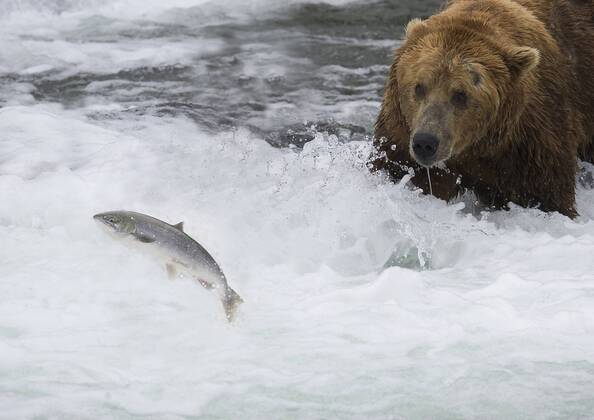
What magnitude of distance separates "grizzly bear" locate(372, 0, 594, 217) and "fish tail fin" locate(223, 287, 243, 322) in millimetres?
1335

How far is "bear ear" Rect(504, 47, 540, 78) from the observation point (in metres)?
5.56

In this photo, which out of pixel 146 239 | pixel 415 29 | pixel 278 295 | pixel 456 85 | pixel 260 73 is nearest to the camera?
pixel 146 239

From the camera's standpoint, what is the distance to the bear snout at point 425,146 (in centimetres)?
536

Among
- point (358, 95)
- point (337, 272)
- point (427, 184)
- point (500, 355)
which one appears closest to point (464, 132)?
point (427, 184)

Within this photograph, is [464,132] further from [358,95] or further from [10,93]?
[10,93]

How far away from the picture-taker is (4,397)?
13.3ft

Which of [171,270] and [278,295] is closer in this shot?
[171,270]

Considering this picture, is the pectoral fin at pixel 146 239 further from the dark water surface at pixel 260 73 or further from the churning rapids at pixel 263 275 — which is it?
the dark water surface at pixel 260 73

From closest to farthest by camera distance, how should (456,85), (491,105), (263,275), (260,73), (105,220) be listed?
(105,220) → (263,275) → (456,85) → (491,105) → (260,73)

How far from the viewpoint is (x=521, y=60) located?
5582mm

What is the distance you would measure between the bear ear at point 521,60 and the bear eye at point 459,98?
0.98ft

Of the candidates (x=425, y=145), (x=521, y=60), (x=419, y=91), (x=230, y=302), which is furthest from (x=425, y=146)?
(x=230, y=302)

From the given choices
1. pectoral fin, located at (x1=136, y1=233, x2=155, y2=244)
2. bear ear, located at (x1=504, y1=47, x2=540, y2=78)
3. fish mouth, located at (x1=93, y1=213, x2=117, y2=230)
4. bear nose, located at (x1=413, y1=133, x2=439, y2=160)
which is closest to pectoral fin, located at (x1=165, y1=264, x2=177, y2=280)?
pectoral fin, located at (x1=136, y1=233, x2=155, y2=244)

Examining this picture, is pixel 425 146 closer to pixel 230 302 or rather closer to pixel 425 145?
pixel 425 145
